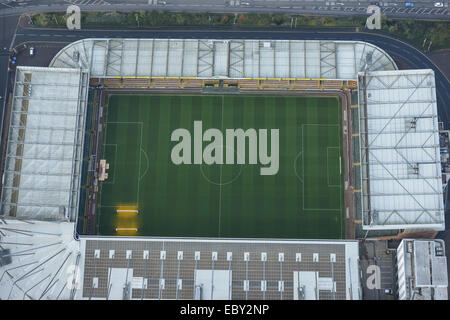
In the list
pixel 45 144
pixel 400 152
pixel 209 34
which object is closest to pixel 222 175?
pixel 209 34

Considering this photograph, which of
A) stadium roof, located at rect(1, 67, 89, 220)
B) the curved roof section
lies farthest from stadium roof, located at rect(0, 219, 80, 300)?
the curved roof section

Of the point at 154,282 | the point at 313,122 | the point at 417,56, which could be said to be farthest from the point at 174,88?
the point at 417,56

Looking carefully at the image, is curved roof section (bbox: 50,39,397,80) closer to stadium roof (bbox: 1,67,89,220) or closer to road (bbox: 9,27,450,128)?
stadium roof (bbox: 1,67,89,220)

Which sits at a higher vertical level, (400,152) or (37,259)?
(400,152)

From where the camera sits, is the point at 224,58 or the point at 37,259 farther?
the point at 224,58

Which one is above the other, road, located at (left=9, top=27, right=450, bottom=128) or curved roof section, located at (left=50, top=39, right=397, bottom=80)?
road, located at (left=9, top=27, right=450, bottom=128)

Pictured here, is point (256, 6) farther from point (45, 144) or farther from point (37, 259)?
point (37, 259)

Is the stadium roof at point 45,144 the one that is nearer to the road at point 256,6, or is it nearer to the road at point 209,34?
the road at point 209,34
